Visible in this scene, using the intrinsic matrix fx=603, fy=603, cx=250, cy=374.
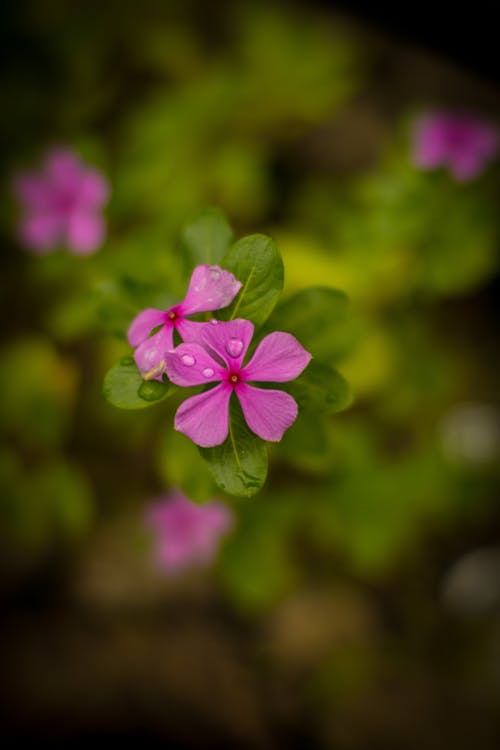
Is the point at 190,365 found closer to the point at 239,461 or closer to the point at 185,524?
the point at 239,461

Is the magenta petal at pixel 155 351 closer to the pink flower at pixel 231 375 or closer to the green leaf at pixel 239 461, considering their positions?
the pink flower at pixel 231 375

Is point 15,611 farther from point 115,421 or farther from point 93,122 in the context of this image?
point 93,122

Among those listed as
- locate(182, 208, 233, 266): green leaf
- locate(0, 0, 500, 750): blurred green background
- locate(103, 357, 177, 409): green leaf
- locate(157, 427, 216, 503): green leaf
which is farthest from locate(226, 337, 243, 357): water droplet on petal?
locate(0, 0, 500, 750): blurred green background

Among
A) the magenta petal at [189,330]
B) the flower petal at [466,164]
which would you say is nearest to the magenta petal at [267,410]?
the magenta petal at [189,330]

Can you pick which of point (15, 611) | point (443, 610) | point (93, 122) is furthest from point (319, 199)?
point (15, 611)

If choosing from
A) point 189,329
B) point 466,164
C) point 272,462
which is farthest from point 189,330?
point 466,164

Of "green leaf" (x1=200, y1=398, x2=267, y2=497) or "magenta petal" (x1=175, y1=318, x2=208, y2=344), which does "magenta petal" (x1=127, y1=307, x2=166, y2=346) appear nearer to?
"magenta petal" (x1=175, y1=318, x2=208, y2=344)
